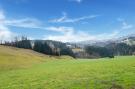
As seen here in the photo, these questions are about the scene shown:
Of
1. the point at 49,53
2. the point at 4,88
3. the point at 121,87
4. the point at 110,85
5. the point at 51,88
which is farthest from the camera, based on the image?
the point at 49,53

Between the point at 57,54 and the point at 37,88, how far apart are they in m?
170

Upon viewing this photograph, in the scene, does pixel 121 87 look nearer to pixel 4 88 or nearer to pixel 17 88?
pixel 17 88

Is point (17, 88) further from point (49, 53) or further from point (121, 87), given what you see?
point (49, 53)

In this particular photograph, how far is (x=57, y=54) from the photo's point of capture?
19950cm

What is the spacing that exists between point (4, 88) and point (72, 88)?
10.1 meters

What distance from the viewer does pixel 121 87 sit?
25.1 meters

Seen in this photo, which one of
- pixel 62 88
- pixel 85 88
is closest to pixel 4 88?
pixel 62 88

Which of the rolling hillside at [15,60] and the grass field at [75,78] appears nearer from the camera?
the grass field at [75,78]

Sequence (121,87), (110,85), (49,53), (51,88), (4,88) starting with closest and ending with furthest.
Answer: (121,87) → (110,85) → (51,88) → (4,88) → (49,53)

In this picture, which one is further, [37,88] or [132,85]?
[37,88]

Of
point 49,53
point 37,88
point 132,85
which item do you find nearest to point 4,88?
point 37,88

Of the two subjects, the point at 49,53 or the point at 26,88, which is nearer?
the point at 26,88

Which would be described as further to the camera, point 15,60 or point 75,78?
point 15,60

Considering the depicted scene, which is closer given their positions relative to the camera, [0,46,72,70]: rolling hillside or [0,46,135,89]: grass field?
[0,46,135,89]: grass field
